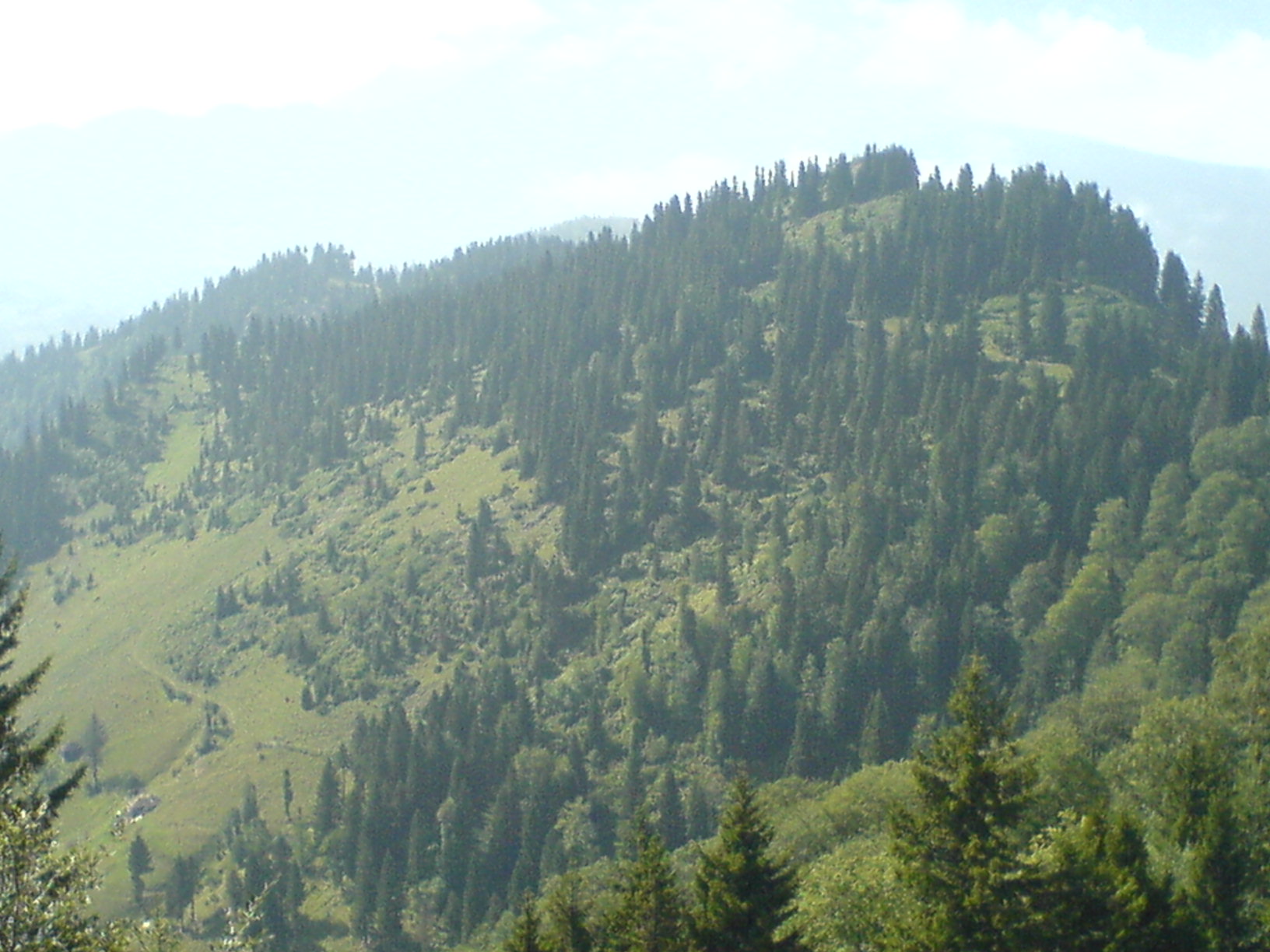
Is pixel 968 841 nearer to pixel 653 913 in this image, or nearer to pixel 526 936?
pixel 653 913

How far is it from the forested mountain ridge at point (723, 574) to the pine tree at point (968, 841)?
24.4 meters

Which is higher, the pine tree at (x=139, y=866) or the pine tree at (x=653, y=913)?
the pine tree at (x=653, y=913)

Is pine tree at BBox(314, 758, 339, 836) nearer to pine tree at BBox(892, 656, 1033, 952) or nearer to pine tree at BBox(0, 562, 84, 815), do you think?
pine tree at BBox(0, 562, 84, 815)

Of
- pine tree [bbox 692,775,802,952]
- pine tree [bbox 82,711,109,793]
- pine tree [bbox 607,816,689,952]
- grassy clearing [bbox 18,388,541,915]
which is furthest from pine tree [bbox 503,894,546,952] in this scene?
pine tree [bbox 82,711,109,793]

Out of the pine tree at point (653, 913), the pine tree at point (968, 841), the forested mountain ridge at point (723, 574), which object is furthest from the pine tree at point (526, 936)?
the forested mountain ridge at point (723, 574)

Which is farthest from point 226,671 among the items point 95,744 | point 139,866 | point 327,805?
point 327,805

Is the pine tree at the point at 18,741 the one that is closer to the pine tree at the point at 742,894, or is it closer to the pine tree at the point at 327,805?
the pine tree at the point at 742,894

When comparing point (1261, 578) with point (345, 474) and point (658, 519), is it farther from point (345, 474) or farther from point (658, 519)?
point (345, 474)

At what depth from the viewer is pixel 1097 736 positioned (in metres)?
72.4

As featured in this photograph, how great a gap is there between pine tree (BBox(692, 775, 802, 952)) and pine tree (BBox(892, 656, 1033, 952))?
A: 300 centimetres

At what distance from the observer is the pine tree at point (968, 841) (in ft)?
77.9

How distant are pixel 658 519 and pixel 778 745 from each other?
148ft

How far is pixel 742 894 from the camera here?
26453 millimetres

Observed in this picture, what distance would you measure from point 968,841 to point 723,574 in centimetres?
10255
